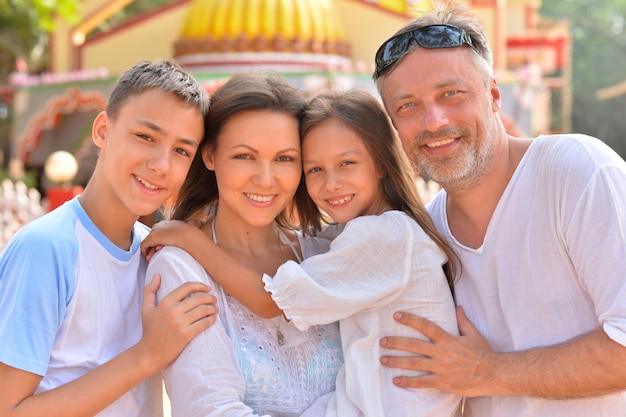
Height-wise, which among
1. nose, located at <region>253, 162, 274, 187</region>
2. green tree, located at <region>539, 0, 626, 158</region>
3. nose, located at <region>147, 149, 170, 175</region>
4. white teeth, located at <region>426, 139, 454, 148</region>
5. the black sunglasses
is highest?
the black sunglasses

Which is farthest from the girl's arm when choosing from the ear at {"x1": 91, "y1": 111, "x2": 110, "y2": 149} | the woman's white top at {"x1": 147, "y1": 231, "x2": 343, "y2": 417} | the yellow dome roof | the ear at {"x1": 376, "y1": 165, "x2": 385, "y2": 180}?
the yellow dome roof

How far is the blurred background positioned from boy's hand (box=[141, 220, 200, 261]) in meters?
7.46

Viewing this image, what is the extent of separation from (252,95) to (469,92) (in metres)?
0.84

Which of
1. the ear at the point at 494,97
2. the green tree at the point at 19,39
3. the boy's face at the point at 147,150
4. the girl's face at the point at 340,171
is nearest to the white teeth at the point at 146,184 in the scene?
the boy's face at the point at 147,150

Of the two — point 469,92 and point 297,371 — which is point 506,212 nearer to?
point 469,92

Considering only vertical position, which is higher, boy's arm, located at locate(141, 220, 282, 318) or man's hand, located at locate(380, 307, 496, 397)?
boy's arm, located at locate(141, 220, 282, 318)

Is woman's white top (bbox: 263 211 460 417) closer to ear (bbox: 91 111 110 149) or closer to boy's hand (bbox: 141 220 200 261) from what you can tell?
boy's hand (bbox: 141 220 200 261)

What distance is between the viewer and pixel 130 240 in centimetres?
287

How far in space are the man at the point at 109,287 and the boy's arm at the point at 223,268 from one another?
11cm

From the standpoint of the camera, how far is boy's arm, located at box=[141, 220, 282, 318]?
2701mm

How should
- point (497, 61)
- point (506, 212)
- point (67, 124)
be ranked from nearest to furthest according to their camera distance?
point (506, 212) → point (497, 61) → point (67, 124)

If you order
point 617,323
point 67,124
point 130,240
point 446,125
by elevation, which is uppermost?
point 446,125

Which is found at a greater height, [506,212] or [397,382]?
[506,212]

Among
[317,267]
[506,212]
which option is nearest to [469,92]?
[506,212]
